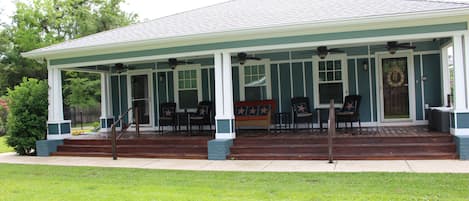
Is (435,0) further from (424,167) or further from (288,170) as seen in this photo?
(288,170)

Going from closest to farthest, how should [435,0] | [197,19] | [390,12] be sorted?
[390,12], [435,0], [197,19]

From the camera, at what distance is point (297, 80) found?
10.7 m

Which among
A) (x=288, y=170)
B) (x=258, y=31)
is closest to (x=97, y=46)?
(x=258, y=31)

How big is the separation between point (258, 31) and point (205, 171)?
3.00 m

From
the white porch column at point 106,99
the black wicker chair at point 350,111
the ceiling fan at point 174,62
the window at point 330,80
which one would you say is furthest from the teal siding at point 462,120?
the white porch column at point 106,99

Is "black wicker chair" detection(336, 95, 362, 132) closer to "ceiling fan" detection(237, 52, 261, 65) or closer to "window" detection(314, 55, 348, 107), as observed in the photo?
"window" detection(314, 55, 348, 107)

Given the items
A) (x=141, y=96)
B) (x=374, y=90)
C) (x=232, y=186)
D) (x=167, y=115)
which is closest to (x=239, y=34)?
(x=232, y=186)

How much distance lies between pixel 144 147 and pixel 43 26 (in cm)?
2003

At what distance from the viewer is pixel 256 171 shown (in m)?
6.87

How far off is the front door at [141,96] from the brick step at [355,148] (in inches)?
186

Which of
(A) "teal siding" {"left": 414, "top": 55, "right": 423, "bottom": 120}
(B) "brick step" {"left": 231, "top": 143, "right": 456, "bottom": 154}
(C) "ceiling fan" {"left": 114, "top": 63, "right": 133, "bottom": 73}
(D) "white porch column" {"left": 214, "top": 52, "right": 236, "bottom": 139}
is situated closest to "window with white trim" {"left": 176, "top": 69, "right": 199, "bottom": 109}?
(C) "ceiling fan" {"left": 114, "top": 63, "right": 133, "bottom": 73}

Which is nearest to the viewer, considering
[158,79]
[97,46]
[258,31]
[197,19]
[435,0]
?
[258,31]

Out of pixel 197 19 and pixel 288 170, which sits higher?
pixel 197 19

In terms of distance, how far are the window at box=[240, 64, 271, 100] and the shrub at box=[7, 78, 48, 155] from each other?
17.1ft
